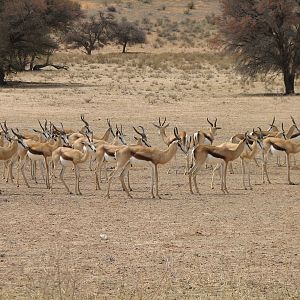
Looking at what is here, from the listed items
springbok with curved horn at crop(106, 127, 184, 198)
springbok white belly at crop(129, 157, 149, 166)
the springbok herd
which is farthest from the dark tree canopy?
springbok white belly at crop(129, 157, 149, 166)

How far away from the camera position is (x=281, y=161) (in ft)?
67.7

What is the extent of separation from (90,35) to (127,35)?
3.23 metres

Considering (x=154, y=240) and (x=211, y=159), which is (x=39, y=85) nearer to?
(x=211, y=159)

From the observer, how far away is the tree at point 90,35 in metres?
72.8

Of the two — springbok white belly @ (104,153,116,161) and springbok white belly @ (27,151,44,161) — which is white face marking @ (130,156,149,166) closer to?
springbok white belly @ (104,153,116,161)

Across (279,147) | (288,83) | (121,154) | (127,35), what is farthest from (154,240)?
(127,35)

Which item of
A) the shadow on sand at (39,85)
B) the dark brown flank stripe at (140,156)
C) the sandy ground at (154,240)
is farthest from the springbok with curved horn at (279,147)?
the shadow on sand at (39,85)

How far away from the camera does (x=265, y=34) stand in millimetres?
39000

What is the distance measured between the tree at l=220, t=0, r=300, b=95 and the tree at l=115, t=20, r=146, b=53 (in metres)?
33.6

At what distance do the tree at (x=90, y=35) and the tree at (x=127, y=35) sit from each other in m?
1.05

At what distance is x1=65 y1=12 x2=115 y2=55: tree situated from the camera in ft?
239

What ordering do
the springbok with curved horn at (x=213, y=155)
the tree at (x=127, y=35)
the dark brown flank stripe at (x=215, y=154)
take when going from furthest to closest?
the tree at (x=127, y=35)
the dark brown flank stripe at (x=215, y=154)
the springbok with curved horn at (x=213, y=155)

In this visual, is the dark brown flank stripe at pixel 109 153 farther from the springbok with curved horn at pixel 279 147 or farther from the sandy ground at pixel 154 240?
the springbok with curved horn at pixel 279 147

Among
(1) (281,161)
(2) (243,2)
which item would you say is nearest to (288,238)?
(1) (281,161)
